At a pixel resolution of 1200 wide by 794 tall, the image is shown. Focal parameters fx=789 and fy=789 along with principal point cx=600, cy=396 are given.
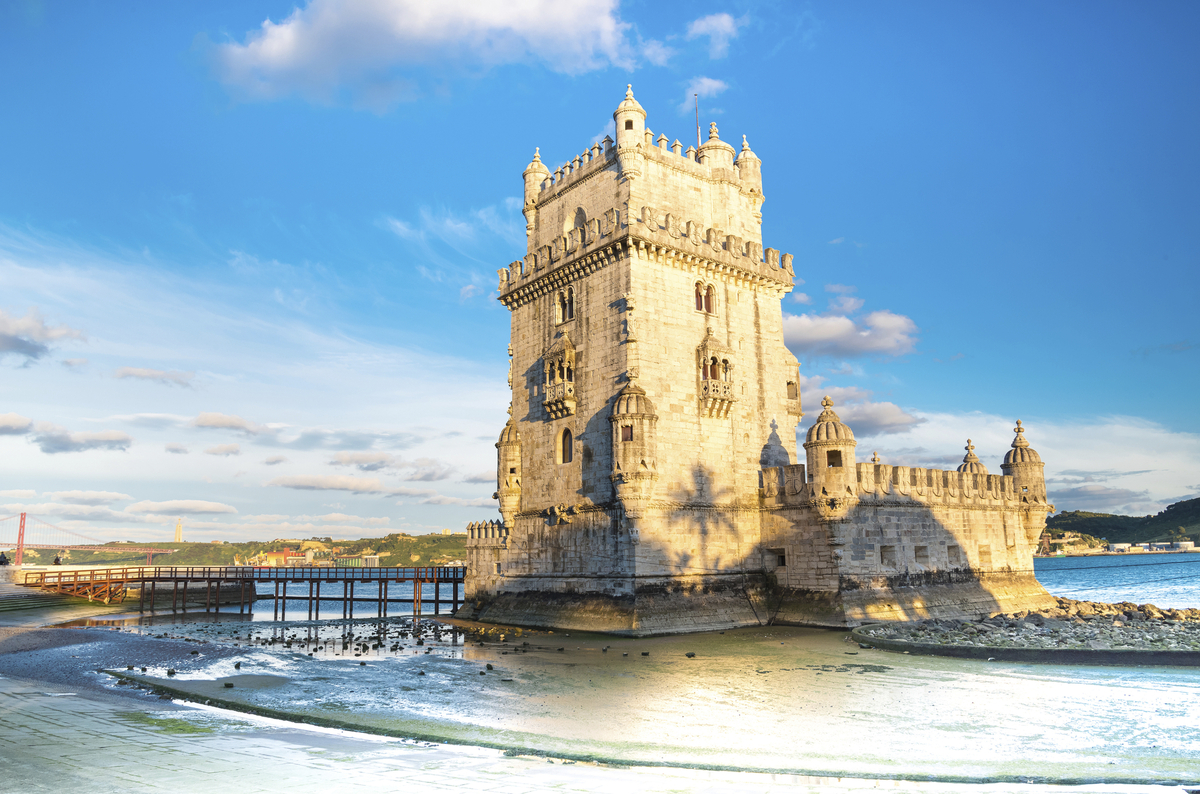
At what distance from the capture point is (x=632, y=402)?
30.6m

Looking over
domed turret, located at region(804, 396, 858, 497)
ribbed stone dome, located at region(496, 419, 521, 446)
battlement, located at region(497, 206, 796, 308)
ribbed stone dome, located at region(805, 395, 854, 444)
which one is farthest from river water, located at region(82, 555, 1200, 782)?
battlement, located at region(497, 206, 796, 308)

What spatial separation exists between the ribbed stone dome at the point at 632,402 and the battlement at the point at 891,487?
7.16m

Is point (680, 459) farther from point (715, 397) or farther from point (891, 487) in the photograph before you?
point (891, 487)

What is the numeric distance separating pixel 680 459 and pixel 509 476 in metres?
8.61

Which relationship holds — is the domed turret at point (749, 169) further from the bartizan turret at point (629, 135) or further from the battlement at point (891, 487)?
the battlement at point (891, 487)

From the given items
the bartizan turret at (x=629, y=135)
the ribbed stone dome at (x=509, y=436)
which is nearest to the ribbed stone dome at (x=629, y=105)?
the bartizan turret at (x=629, y=135)

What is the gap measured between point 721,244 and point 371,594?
123274 mm

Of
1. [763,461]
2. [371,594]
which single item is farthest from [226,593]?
[371,594]

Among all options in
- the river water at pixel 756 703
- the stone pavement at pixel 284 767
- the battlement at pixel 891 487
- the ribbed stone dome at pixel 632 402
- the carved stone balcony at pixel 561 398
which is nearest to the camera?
the stone pavement at pixel 284 767

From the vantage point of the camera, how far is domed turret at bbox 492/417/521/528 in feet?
119

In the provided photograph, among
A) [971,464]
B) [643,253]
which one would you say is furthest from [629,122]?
[971,464]

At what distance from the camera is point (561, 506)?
33.6m

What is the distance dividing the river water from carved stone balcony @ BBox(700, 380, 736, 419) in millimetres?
9773

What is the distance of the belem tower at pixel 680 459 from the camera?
102 feet
